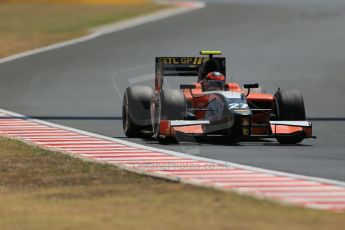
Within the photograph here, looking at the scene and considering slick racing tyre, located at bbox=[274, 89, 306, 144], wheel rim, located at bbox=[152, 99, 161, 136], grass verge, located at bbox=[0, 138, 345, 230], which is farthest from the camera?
slick racing tyre, located at bbox=[274, 89, 306, 144]

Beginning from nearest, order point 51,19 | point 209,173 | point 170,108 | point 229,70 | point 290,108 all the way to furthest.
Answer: point 209,173 → point 170,108 → point 290,108 → point 229,70 → point 51,19

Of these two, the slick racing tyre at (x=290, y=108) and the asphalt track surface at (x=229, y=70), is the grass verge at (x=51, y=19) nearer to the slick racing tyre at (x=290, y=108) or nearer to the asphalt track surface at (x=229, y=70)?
the asphalt track surface at (x=229, y=70)

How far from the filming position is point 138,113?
23.3m

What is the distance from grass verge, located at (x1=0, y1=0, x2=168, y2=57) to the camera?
48.5m

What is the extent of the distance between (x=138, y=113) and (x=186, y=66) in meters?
1.93

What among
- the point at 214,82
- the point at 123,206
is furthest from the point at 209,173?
the point at 214,82

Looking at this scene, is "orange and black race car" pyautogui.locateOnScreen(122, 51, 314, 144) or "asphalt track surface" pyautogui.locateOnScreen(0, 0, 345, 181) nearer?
"asphalt track surface" pyautogui.locateOnScreen(0, 0, 345, 181)

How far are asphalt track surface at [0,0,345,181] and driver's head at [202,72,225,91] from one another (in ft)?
4.88

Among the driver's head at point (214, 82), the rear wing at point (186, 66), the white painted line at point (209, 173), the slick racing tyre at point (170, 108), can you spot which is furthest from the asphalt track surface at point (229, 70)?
the rear wing at point (186, 66)

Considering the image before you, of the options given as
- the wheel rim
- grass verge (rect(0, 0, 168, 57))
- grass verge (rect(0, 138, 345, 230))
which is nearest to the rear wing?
the wheel rim

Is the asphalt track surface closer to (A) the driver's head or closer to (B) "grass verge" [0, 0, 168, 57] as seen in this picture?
(A) the driver's head

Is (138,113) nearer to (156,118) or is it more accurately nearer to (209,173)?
(156,118)

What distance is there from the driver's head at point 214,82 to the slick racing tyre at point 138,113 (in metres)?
1.17

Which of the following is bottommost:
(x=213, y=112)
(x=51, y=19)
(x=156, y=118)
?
(x=156, y=118)
